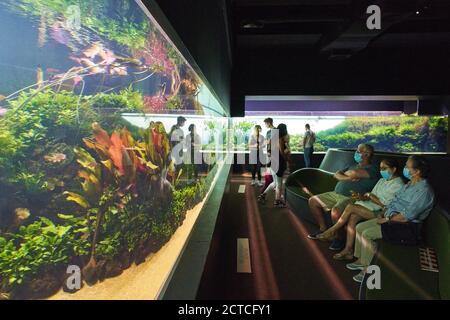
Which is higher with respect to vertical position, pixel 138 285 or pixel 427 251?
pixel 138 285

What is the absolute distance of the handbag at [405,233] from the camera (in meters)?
2.80

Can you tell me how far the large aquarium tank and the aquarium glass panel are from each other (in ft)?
36.1

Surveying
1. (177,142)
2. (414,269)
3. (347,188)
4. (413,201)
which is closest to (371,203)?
(347,188)

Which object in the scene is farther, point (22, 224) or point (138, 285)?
point (138, 285)

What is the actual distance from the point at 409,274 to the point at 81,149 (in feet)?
8.94

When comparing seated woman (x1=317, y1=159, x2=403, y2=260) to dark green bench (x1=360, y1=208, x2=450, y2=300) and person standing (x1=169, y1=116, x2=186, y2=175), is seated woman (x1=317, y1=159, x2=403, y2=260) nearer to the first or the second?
dark green bench (x1=360, y1=208, x2=450, y2=300)

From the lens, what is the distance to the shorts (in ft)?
13.9

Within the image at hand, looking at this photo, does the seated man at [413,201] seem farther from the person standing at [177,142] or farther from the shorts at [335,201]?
the person standing at [177,142]

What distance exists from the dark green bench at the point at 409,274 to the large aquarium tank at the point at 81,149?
1.81 meters

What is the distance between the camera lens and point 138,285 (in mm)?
1609

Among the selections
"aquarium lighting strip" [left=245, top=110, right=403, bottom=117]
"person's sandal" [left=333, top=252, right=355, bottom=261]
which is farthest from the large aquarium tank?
"aquarium lighting strip" [left=245, top=110, right=403, bottom=117]

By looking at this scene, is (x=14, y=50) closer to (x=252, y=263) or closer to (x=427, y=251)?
(x=427, y=251)

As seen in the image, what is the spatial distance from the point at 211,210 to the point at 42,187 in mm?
2855
